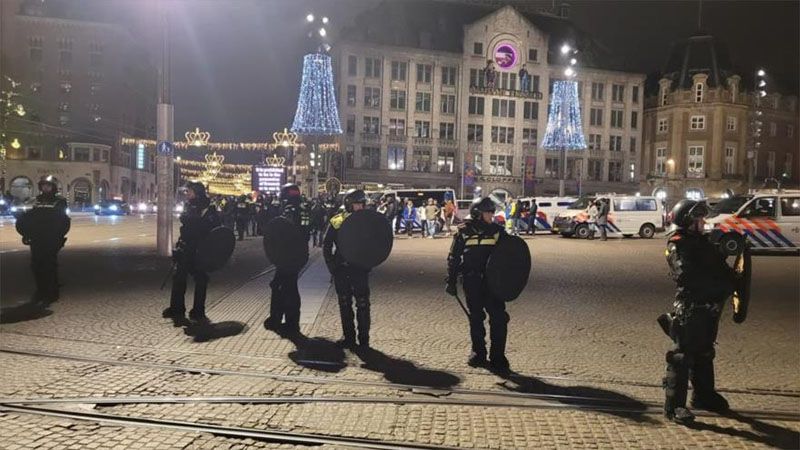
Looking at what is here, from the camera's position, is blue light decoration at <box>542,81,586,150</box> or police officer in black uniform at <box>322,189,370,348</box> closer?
police officer in black uniform at <box>322,189,370,348</box>

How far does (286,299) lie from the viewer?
27.6ft

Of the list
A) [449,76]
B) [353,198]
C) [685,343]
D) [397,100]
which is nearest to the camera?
[685,343]

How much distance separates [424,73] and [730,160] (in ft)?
107

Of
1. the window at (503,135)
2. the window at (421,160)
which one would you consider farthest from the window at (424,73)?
the window at (503,135)

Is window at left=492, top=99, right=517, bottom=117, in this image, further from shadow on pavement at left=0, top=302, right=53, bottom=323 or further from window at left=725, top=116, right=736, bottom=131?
shadow on pavement at left=0, top=302, right=53, bottom=323

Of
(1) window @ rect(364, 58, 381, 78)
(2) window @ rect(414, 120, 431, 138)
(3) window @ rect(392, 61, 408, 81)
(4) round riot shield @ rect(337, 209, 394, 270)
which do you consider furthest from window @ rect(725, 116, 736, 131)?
(4) round riot shield @ rect(337, 209, 394, 270)

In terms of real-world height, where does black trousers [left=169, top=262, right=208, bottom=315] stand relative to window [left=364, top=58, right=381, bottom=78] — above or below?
below

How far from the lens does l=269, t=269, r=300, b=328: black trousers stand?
8430mm

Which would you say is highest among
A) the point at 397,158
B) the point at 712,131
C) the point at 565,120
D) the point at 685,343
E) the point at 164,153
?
the point at 712,131

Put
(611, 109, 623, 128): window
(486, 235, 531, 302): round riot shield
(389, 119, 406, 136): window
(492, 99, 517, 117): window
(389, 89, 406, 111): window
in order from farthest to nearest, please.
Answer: (611, 109, 623, 128): window < (492, 99, 517, 117): window < (389, 119, 406, 136): window < (389, 89, 406, 111): window < (486, 235, 531, 302): round riot shield

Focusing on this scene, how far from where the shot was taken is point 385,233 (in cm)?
780

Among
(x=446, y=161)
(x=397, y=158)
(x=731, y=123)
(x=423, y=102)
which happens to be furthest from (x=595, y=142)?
(x=397, y=158)

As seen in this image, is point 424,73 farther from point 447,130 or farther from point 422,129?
point 447,130

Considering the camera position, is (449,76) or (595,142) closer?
(449,76)
